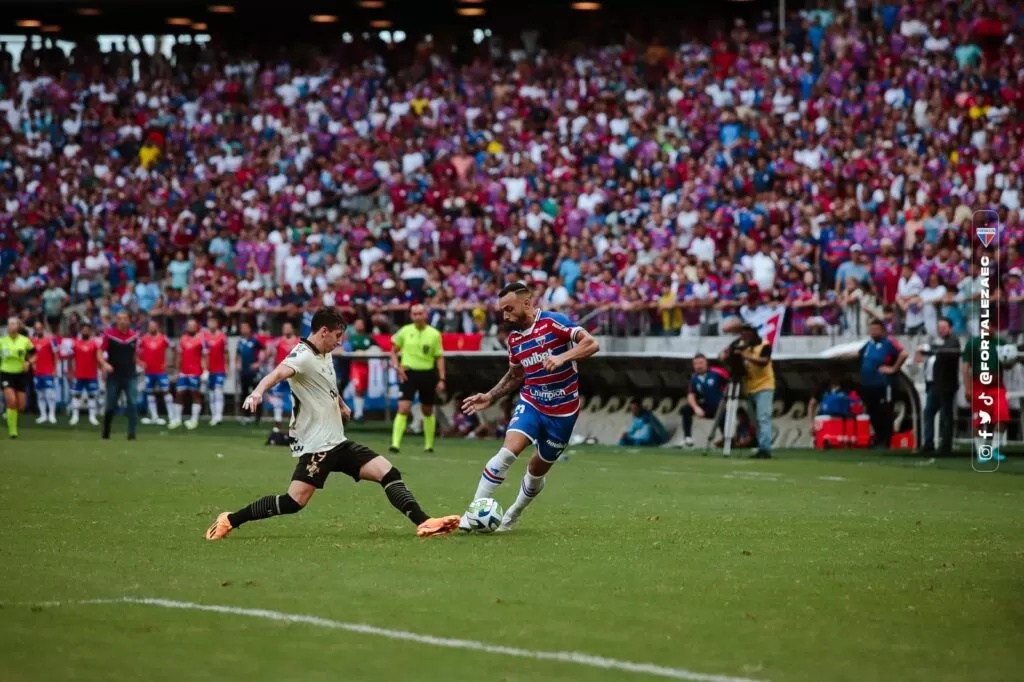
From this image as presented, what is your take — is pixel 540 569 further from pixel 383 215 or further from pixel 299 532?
pixel 383 215

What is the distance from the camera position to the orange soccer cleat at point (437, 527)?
11906 mm

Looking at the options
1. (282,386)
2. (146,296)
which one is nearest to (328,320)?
(282,386)

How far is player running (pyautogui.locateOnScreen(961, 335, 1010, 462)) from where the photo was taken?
69.8 ft

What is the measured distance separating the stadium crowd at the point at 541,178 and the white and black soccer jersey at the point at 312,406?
14.3 meters

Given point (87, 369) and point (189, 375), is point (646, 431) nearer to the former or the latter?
point (189, 375)

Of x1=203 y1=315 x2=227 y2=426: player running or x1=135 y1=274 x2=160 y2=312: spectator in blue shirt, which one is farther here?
x1=135 y1=274 x2=160 y2=312: spectator in blue shirt

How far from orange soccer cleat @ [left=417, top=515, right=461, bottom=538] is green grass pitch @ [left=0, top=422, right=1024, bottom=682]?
0.38 ft

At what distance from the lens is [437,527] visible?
11.9m

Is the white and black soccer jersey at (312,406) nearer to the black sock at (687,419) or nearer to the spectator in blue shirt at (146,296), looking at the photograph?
the black sock at (687,419)

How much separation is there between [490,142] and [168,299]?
346 inches

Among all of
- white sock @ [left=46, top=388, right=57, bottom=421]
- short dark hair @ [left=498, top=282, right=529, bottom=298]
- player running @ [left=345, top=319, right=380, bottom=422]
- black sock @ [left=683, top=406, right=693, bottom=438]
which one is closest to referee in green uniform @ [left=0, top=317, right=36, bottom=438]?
white sock @ [left=46, top=388, right=57, bottom=421]

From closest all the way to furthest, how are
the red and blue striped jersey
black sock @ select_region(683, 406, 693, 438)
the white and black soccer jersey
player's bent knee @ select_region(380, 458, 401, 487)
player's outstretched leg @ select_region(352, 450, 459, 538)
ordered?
the white and black soccer jersey
player's outstretched leg @ select_region(352, 450, 459, 538)
player's bent knee @ select_region(380, 458, 401, 487)
the red and blue striped jersey
black sock @ select_region(683, 406, 693, 438)

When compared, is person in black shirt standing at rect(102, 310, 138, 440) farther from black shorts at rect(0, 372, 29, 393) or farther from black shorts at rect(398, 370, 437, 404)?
black shorts at rect(398, 370, 437, 404)

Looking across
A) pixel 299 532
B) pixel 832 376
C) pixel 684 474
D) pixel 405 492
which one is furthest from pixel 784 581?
pixel 832 376
